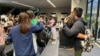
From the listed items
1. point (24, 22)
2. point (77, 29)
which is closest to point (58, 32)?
point (77, 29)

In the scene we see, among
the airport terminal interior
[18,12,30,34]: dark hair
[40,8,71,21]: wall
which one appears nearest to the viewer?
[18,12,30,34]: dark hair

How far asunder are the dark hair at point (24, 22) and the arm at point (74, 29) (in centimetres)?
56

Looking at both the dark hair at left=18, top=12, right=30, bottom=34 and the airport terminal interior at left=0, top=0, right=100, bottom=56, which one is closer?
the dark hair at left=18, top=12, right=30, bottom=34

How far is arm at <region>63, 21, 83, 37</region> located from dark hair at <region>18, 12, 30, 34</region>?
0.56m

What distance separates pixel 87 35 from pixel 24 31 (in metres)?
0.96

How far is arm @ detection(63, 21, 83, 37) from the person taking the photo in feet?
10.6

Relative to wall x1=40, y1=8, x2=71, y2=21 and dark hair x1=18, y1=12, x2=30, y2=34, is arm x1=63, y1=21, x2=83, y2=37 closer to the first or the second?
dark hair x1=18, y1=12, x2=30, y2=34

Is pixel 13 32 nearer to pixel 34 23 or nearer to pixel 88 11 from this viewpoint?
pixel 34 23

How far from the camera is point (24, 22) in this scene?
10.5 ft

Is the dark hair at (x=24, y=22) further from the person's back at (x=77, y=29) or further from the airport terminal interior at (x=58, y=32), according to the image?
the person's back at (x=77, y=29)

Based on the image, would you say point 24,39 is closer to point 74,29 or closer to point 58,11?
point 74,29

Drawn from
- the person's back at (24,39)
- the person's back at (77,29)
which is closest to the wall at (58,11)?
the person's back at (77,29)

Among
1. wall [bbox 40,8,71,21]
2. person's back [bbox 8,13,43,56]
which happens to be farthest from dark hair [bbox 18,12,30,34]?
wall [bbox 40,8,71,21]

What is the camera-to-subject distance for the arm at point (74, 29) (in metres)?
3.24
